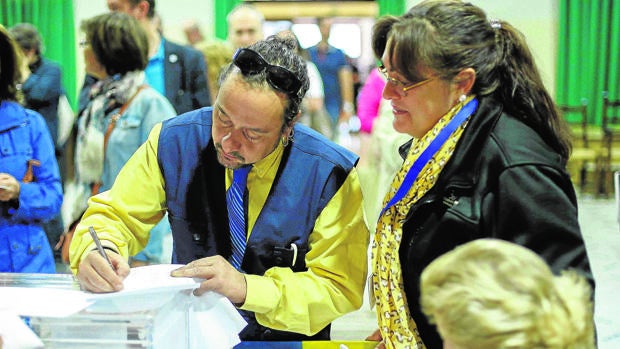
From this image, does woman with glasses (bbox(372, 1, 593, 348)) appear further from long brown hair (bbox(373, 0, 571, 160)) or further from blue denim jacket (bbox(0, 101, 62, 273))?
blue denim jacket (bbox(0, 101, 62, 273))

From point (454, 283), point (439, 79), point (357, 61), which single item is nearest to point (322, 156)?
point (439, 79)

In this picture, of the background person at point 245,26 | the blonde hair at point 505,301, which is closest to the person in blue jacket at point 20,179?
the blonde hair at point 505,301

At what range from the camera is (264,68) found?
1641 mm

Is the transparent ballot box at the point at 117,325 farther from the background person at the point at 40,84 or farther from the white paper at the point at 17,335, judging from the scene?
the background person at the point at 40,84

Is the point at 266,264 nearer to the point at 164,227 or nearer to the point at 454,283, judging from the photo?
the point at 454,283

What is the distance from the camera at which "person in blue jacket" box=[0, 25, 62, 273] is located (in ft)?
8.09

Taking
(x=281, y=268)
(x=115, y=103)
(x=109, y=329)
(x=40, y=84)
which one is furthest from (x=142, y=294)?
(x=40, y=84)

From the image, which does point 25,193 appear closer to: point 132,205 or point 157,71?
point 132,205

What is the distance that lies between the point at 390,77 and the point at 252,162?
358mm

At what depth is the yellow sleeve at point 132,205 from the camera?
5.68 ft

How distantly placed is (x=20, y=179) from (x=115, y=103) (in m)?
0.91

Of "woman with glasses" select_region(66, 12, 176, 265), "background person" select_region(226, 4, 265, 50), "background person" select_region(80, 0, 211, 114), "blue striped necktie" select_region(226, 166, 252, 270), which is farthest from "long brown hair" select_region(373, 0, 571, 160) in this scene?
"background person" select_region(226, 4, 265, 50)

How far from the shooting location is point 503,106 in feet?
5.08

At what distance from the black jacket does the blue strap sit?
0.09ft
